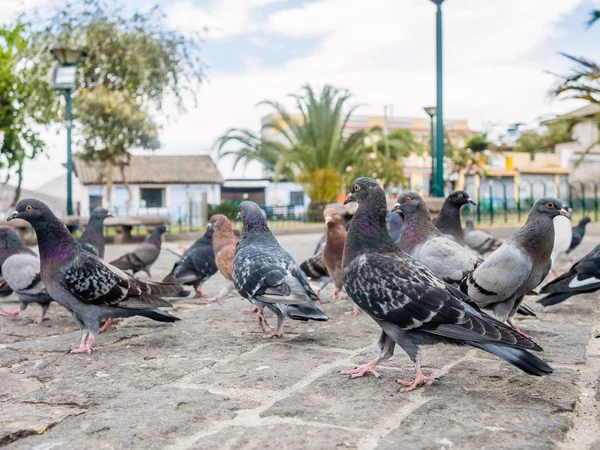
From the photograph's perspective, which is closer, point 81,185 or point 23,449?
point 23,449

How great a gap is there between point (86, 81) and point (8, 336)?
21327 millimetres

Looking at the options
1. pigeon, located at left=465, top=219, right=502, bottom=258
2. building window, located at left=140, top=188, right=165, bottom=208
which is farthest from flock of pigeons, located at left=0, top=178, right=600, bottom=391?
building window, located at left=140, top=188, right=165, bottom=208

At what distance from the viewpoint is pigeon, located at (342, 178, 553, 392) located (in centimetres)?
283

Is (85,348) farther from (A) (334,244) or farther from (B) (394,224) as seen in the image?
(B) (394,224)

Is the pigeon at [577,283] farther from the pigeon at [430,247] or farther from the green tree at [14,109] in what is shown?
the green tree at [14,109]

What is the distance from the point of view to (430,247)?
4867 mm

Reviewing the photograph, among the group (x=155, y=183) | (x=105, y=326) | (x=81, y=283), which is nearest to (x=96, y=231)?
(x=105, y=326)

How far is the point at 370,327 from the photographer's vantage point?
4.89 metres

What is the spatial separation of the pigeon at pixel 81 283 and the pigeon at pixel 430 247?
76.9 inches

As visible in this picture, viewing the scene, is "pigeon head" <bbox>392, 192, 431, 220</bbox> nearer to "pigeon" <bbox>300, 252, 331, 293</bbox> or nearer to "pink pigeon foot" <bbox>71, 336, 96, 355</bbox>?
"pigeon" <bbox>300, 252, 331, 293</bbox>

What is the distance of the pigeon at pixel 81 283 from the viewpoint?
4.18 m

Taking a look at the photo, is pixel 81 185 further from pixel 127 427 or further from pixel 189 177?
pixel 127 427

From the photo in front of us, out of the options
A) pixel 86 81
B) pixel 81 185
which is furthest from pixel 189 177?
pixel 86 81

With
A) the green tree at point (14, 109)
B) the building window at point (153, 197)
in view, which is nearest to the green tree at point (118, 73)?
the green tree at point (14, 109)
